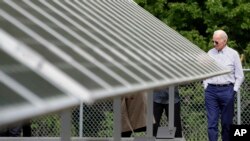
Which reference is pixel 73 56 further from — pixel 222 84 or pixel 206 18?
pixel 206 18

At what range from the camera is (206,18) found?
24.1m

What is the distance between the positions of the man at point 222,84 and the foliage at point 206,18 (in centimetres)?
1097

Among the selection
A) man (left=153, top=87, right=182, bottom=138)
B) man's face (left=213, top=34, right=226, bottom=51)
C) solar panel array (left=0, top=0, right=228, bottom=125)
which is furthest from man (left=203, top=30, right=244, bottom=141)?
solar panel array (left=0, top=0, right=228, bottom=125)

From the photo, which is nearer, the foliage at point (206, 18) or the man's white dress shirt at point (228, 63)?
the man's white dress shirt at point (228, 63)

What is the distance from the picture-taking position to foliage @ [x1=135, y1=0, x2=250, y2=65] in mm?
23469

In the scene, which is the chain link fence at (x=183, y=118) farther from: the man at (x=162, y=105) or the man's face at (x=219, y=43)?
the man's face at (x=219, y=43)

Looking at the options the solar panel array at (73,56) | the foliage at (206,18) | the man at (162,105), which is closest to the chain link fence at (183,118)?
the man at (162,105)

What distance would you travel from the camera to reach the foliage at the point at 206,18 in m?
23.5

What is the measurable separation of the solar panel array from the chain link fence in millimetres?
9660

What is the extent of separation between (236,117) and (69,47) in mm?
11455

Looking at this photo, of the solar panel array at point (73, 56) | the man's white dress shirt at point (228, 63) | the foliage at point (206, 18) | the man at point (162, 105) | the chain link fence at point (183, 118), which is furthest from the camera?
the foliage at point (206, 18)

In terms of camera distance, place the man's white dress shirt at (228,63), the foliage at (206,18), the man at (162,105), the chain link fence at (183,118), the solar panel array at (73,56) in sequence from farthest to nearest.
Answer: the foliage at (206,18) → the chain link fence at (183,118) → the man at (162,105) → the man's white dress shirt at (228,63) → the solar panel array at (73,56)

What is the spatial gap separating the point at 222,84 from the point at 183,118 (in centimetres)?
319

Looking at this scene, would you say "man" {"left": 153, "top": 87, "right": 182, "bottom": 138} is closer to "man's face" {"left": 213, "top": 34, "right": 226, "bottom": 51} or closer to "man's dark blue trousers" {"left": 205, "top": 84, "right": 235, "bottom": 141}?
"man's dark blue trousers" {"left": 205, "top": 84, "right": 235, "bottom": 141}
